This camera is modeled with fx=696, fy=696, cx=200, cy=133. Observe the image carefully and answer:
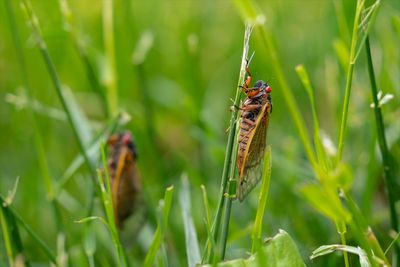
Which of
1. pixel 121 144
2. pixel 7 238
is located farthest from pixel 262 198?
pixel 121 144

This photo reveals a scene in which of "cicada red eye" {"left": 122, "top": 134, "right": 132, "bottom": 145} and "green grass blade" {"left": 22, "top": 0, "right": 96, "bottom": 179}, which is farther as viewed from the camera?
"cicada red eye" {"left": 122, "top": 134, "right": 132, "bottom": 145}

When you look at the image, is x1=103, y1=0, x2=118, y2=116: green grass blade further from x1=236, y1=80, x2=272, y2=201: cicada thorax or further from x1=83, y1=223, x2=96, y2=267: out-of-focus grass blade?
x1=236, y1=80, x2=272, y2=201: cicada thorax

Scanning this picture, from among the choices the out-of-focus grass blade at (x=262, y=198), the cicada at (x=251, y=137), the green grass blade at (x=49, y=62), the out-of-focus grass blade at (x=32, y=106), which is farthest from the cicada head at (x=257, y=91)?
the out-of-focus grass blade at (x=32, y=106)

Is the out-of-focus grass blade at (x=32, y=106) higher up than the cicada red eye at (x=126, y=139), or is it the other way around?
the out-of-focus grass blade at (x=32, y=106)

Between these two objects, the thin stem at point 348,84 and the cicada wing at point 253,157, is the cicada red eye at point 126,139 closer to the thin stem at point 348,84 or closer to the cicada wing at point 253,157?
the cicada wing at point 253,157

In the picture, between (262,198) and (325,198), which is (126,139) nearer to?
(262,198)

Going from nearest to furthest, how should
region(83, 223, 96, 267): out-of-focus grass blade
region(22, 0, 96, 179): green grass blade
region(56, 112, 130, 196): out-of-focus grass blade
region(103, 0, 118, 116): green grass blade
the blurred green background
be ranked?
region(83, 223, 96, 267): out-of-focus grass blade → region(22, 0, 96, 179): green grass blade → region(56, 112, 130, 196): out-of-focus grass blade → the blurred green background → region(103, 0, 118, 116): green grass blade

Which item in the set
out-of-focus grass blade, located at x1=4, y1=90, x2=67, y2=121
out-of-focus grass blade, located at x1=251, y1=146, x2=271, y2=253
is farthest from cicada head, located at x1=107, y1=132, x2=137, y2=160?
out-of-focus grass blade, located at x1=251, y1=146, x2=271, y2=253
